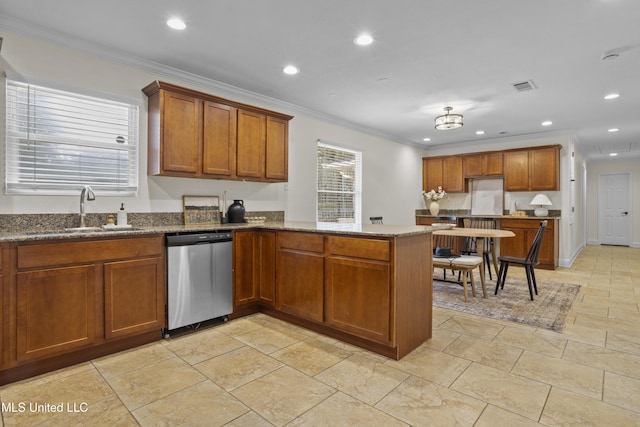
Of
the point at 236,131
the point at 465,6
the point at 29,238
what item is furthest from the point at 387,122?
the point at 29,238

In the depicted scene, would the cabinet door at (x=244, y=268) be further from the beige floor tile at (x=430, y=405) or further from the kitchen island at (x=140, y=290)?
the beige floor tile at (x=430, y=405)

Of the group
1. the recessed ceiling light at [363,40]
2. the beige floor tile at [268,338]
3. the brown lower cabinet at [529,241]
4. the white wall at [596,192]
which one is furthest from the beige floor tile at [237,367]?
the white wall at [596,192]

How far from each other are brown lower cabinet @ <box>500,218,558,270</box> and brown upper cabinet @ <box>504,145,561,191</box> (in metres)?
0.73

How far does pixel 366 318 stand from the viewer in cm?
263

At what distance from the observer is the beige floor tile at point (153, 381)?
2016 mm

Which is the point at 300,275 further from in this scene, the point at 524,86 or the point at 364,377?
the point at 524,86

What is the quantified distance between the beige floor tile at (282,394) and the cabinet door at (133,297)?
112 cm

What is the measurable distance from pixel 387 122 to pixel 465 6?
3351 millimetres

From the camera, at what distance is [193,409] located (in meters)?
1.90

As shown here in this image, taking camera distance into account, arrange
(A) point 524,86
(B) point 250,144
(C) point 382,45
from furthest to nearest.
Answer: (A) point 524,86, (B) point 250,144, (C) point 382,45

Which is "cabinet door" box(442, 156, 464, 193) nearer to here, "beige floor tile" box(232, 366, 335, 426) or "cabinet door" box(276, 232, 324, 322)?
"cabinet door" box(276, 232, 324, 322)

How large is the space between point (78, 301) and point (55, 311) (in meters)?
0.14

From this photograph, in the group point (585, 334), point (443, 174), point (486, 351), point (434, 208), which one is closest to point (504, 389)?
point (486, 351)

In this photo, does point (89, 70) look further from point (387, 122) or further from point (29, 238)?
point (387, 122)
